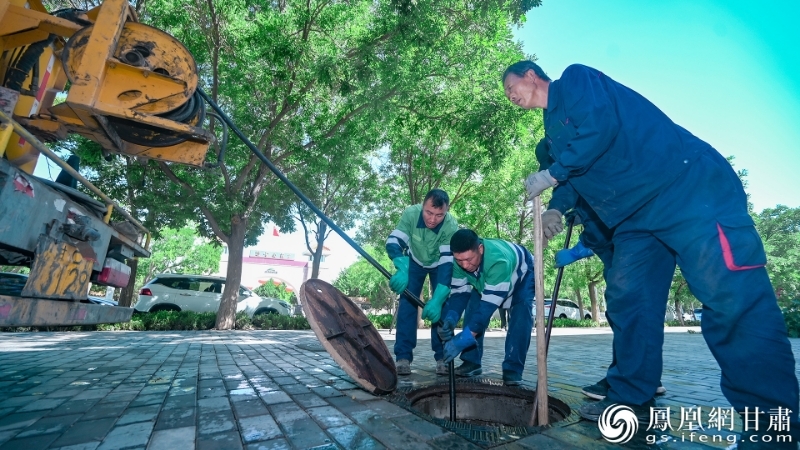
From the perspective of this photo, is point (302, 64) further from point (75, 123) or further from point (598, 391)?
point (598, 391)

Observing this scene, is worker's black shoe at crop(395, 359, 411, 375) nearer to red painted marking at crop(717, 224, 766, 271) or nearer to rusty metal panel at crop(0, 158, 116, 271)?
red painted marking at crop(717, 224, 766, 271)

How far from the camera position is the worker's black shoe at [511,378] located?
2.88 metres

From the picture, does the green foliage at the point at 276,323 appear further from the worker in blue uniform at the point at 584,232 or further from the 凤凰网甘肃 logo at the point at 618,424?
the 凤凰网甘肃 logo at the point at 618,424

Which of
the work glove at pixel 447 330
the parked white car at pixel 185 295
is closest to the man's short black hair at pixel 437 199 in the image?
the work glove at pixel 447 330

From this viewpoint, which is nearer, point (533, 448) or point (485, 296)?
point (533, 448)

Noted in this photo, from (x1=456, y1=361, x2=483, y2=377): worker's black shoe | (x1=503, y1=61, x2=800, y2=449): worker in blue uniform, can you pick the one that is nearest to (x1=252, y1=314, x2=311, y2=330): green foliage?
(x1=456, y1=361, x2=483, y2=377): worker's black shoe

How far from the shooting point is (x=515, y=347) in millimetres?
3049

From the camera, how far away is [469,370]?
3.31 metres

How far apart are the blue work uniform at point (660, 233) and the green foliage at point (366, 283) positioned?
89.8 ft

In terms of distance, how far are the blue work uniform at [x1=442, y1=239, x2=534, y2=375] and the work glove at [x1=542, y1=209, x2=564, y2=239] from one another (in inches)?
17.0

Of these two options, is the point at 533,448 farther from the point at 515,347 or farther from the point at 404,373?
the point at 404,373

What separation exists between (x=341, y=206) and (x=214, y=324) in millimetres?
7125

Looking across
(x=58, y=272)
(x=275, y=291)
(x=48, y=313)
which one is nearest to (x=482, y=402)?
(x=48, y=313)

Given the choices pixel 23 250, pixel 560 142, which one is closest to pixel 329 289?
pixel 23 250
